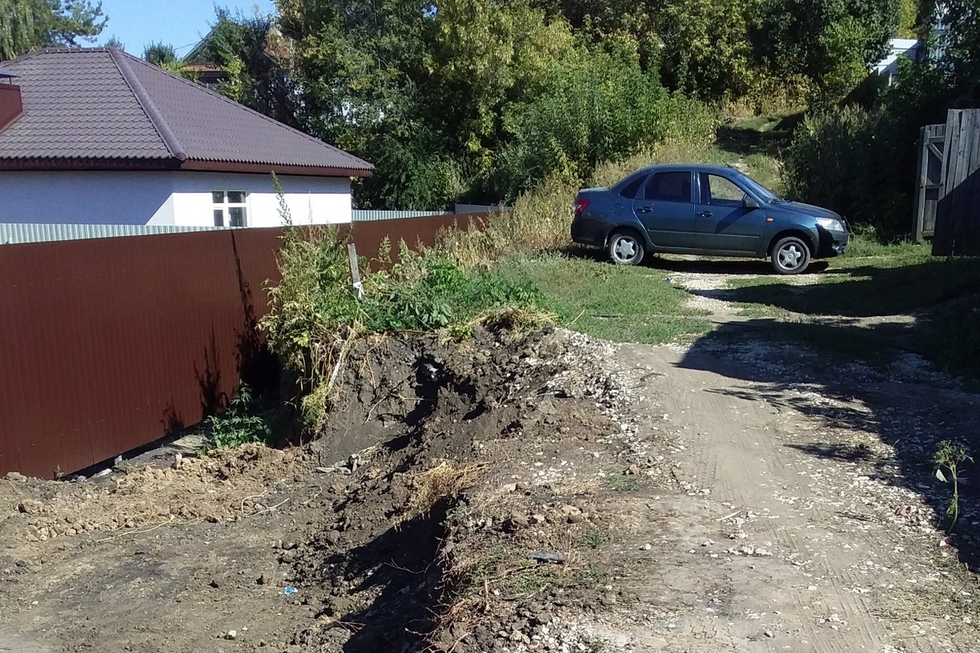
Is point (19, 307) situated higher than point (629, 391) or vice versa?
point (19, 307)

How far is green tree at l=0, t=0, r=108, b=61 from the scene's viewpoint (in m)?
36.5

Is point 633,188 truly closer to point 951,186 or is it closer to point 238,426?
point 951,186

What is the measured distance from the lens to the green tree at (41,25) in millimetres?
36469

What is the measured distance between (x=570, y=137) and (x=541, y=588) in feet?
59.8

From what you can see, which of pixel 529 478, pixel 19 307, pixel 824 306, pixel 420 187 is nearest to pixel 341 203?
pixel 420 187

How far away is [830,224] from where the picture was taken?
14008 millimetres

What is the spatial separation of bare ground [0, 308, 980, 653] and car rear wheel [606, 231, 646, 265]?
5572 millimetres

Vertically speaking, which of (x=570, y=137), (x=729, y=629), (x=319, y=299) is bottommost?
(x=729, y=629)

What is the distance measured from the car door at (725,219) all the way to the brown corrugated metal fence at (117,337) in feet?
22.9

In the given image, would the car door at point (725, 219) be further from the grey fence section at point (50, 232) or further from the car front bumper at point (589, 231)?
the grey fence section at point (50, 232)

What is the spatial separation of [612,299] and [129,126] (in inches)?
407

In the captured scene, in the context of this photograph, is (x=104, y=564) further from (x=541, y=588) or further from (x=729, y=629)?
(x=729, y=629)

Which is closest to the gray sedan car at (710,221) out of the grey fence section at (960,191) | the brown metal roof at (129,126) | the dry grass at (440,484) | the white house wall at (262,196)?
the grey fence section at (960,191)

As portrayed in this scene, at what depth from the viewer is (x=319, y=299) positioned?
8.98 m
